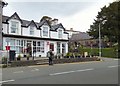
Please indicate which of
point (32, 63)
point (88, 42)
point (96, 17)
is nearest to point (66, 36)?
point (32, 63)

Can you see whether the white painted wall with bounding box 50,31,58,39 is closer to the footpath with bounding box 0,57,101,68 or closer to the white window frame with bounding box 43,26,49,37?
the white window frame with bounding box 43,26,49,37

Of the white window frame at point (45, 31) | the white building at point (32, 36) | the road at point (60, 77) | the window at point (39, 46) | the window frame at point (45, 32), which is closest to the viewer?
the road at point (60, 77)

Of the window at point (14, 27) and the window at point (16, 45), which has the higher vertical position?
the window at point (14, 27)

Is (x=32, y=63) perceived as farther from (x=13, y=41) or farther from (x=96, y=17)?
(x=96, y=17)

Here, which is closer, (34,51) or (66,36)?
(34,51)

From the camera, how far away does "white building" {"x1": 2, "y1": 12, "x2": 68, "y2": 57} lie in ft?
125

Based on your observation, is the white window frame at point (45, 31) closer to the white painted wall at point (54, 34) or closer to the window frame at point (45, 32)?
the window frame at point (45, 32)

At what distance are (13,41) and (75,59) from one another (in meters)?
9.37

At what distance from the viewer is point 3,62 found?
90.3 feet

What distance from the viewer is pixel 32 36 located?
4119cm

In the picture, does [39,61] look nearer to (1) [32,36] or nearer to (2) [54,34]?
(1) [32,36]

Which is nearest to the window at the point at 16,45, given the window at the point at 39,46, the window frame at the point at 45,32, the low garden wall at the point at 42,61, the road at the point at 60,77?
the window at the point at 39,46

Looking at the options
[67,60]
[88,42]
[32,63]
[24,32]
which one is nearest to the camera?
[32,63]

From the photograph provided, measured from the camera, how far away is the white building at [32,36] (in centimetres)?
3797
